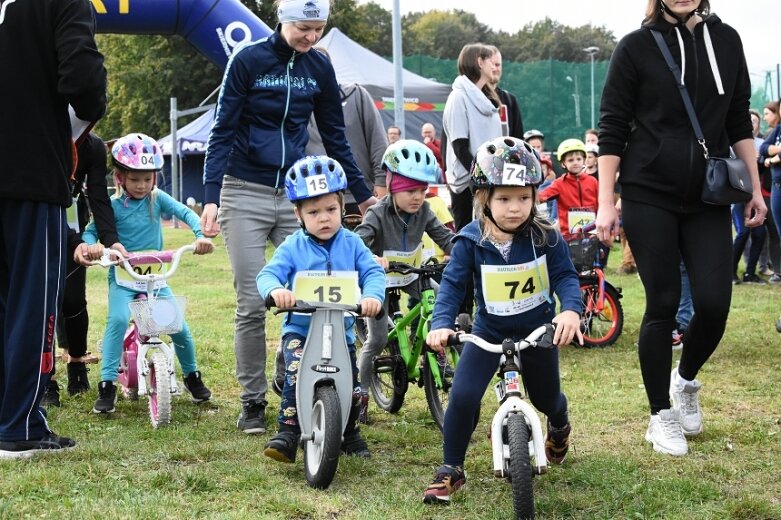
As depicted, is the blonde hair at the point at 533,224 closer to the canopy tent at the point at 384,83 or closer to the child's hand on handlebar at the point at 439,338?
the child's hand on handlebar at the point at 439,338

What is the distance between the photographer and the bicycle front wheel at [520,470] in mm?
4117

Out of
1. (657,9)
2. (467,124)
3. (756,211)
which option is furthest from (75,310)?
(756,211)

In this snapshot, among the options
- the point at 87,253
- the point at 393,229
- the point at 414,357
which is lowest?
the point at 414,357

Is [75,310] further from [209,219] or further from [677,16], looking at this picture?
[677,16]

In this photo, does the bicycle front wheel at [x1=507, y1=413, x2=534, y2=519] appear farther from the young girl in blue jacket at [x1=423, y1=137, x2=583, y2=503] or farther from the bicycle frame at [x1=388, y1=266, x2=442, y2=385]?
the bicycle frame at [x1=388, y1=266, x2=442, y2=385]

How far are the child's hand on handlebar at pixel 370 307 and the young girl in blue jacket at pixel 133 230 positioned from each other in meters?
2.07

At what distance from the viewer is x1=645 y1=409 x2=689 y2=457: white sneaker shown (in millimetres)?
5266

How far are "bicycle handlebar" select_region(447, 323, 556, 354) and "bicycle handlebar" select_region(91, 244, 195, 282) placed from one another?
8.22ft

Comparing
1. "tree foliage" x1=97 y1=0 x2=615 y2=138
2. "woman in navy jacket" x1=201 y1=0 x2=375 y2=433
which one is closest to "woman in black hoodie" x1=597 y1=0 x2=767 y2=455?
"woman in navy jacket" x1=201 y1=0 x2=375 y2=433

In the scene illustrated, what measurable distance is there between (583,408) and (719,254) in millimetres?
1746

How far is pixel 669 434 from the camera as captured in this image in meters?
5.29

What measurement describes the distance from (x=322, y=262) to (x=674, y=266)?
172cm

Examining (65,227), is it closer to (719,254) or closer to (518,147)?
(518,147)

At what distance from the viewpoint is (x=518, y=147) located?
4609 millimetres
